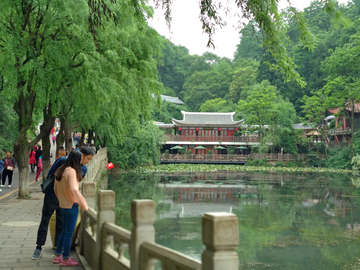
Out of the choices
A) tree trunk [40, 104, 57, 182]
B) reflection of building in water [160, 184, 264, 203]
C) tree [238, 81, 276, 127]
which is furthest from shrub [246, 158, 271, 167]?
tree trunk [40, 104, 57, 182]

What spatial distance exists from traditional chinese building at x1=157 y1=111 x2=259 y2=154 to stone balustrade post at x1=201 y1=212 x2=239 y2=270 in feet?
163

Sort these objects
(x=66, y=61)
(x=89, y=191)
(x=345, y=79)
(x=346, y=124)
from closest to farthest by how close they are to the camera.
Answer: (x=89, y=191) → (x=66, y=61) → (x=345, y=79) → (x=346, y=124)

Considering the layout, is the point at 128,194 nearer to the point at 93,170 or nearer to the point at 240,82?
the point at 93,170

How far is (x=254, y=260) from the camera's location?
418 inches

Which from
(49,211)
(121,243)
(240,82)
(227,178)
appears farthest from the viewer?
(240,82)

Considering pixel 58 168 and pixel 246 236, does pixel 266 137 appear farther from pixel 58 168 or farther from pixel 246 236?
pixel 58 168

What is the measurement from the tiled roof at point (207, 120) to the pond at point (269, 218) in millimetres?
25961

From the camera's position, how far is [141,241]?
426 centimetres

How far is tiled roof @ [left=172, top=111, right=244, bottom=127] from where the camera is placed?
179 feet

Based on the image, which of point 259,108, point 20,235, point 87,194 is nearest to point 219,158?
point 259,108

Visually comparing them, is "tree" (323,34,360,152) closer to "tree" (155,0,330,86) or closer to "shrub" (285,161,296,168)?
"shrub" (285,161,296,168)

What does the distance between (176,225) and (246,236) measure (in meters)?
2.42

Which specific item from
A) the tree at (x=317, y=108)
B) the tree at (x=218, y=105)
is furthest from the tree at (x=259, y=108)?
the tree at (x=218, y=105)

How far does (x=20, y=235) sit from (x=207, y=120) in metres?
47.7
